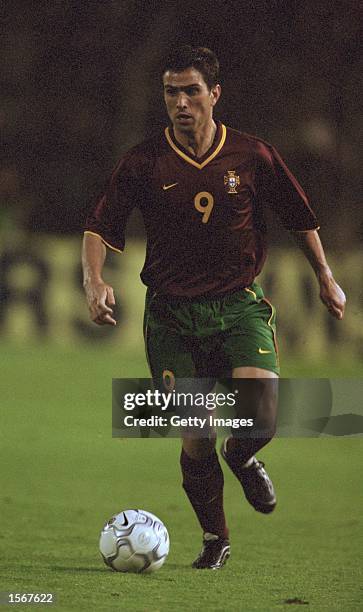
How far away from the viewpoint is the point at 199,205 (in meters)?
5.91

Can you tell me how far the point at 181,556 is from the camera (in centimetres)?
622

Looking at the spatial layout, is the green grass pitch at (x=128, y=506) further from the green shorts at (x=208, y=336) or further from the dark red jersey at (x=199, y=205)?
the dark red jersey at (x=199, y=205)

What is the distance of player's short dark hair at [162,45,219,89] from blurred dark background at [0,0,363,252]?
7cm

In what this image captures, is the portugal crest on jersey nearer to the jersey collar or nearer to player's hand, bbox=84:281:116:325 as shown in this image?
the jersey collar

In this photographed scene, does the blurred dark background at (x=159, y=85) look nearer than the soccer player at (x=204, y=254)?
No

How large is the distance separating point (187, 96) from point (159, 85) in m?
0.74

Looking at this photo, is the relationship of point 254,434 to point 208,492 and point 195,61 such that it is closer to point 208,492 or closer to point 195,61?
point 208,492

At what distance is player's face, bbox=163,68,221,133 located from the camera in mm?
5871

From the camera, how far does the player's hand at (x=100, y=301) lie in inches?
221

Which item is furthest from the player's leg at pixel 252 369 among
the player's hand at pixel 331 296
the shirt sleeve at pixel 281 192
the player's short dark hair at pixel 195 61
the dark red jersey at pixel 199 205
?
the player's short dark hair at pixel 195 61

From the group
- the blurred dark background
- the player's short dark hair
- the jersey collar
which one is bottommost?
the jersey collar

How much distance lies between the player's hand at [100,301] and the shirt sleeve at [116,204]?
0.37 m

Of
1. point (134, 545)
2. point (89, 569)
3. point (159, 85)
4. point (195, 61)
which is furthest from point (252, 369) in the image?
point (159, 85)

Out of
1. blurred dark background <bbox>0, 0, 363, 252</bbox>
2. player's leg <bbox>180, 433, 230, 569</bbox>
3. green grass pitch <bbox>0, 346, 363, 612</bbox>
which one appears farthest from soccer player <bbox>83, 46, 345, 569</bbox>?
green grass pitch <bbox>0, 346, 363, 612</bbox>
